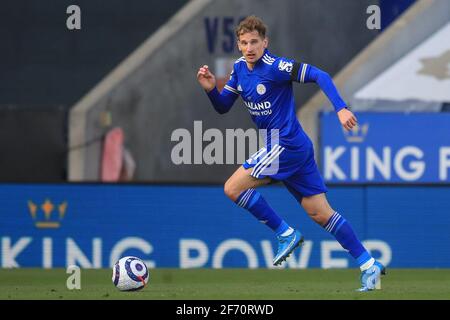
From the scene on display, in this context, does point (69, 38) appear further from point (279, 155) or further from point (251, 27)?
point (279, 155)

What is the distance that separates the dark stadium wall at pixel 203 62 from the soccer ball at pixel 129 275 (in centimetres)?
392

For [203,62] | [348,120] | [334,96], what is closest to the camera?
[348,120]

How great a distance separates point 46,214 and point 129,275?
3.73 m

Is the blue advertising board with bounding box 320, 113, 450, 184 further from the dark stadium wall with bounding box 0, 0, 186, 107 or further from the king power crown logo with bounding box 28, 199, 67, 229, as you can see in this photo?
the king power crown logo with bounding box 28, 199, 67, 229

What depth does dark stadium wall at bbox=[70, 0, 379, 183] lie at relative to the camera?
39.4ft

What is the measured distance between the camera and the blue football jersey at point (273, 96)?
7973mm

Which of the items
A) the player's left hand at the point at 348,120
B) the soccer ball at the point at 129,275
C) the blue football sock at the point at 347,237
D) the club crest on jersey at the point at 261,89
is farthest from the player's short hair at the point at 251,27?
the soccer ball at the point at 129,275

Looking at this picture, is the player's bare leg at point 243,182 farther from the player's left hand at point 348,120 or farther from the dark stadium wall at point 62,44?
the dark stadium wall at point 62,44

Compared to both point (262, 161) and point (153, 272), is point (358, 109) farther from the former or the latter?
point (262, 161)

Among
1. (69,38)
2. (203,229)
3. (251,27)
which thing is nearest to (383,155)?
(203,229)

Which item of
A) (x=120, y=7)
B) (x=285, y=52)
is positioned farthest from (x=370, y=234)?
(x=120, y=7)

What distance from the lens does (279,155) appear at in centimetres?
800

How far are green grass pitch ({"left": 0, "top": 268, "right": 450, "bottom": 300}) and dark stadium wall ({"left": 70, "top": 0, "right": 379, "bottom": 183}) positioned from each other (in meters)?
1.30

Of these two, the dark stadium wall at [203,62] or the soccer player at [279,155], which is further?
the dark stadium wall at [203,62]
